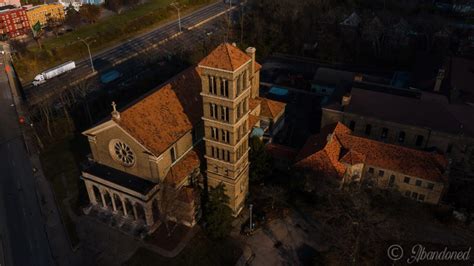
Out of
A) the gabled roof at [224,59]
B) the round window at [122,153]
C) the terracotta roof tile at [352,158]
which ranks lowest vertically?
the terracotta roof tile at [352,158]

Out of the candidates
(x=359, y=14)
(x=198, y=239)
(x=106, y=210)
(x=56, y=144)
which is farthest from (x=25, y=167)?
(x=359, y=14)

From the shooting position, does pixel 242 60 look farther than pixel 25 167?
No

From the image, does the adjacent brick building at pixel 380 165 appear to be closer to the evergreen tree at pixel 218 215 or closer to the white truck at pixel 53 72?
the evergreen tree at pixel 218 215

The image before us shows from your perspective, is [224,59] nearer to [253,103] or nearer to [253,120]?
[253,120]

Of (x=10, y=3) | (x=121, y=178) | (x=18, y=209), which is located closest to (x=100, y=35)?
(x=10, y=3)

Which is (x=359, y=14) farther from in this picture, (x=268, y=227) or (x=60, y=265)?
(x=60, y=265)

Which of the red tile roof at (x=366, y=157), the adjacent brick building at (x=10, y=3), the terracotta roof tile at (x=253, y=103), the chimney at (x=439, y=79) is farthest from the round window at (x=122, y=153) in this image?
the adjacent brick building at (x=10, y=3)

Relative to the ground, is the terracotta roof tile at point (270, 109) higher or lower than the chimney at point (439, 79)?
lower
